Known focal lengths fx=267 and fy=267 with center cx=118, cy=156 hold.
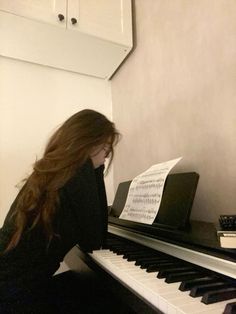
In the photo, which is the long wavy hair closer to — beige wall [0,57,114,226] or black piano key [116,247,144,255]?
black piano key [116,247,144,255]

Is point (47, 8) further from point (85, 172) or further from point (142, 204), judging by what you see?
point (142, 204)

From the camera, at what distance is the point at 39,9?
57.9 inches

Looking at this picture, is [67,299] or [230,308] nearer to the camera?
[230,308]

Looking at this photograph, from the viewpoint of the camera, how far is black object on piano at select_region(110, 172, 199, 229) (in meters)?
0.85

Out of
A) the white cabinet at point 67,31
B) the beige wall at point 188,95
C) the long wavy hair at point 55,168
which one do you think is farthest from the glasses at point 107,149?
the white cabinet at point 67,31

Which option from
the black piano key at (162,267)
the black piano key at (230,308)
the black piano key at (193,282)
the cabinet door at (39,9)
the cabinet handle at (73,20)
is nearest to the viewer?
the black piano key at (230,308)

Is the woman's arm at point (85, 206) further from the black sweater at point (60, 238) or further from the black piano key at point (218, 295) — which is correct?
the black piano key at point (218, 295)

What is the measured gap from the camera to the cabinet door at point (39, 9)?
1.42m

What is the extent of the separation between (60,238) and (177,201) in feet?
1.33

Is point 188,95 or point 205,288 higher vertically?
point 188,95

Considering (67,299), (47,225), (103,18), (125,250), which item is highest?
(103,18)

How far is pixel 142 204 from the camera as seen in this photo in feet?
3.31

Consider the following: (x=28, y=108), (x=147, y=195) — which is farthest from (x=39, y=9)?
(x=147, y=195)

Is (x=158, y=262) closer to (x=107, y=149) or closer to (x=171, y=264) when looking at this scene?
(x=171, y=264)
